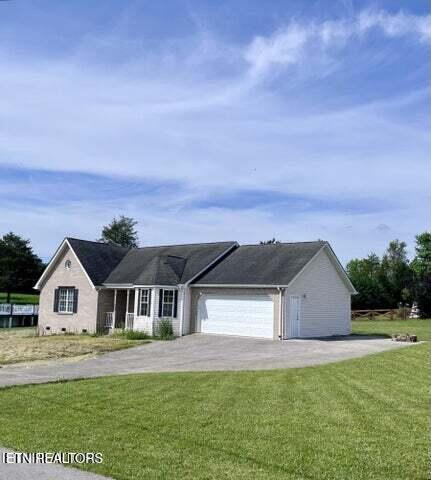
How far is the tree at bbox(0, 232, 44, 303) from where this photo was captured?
206ft

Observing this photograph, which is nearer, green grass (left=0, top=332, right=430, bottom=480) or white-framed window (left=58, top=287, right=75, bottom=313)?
green grass (left=0, top=332, right=430, bottom=480)

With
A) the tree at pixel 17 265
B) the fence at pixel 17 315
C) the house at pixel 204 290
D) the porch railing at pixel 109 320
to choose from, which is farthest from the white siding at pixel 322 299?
the tree at pixel 17 265

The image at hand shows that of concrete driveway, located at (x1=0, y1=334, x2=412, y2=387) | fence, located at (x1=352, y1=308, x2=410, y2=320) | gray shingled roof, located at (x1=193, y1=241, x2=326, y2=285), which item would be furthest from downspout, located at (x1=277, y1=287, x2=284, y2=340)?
fence, located at (x1=352, y1=308, x2=410, y2=320)

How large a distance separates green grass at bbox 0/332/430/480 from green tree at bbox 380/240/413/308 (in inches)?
1693

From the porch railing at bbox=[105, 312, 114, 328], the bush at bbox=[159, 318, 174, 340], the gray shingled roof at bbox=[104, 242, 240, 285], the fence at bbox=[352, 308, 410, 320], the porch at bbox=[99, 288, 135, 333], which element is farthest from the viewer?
the fence at bbox=[352, 308, 410, 320]

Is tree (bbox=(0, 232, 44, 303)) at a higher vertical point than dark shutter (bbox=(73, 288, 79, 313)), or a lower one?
higher

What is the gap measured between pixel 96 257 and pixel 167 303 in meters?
7.05

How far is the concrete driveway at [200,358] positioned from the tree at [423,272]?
93.9 ft

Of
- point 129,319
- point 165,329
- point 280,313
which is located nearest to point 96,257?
point 129,319

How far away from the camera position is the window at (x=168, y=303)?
2891 cm

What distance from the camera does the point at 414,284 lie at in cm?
5656

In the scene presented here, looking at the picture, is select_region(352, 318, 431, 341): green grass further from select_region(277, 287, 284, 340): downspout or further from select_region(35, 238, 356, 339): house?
select_region(277, 287, 284, 340): downspout

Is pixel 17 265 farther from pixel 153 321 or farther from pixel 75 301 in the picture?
pixel 153 321

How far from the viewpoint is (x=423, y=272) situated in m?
58.5
